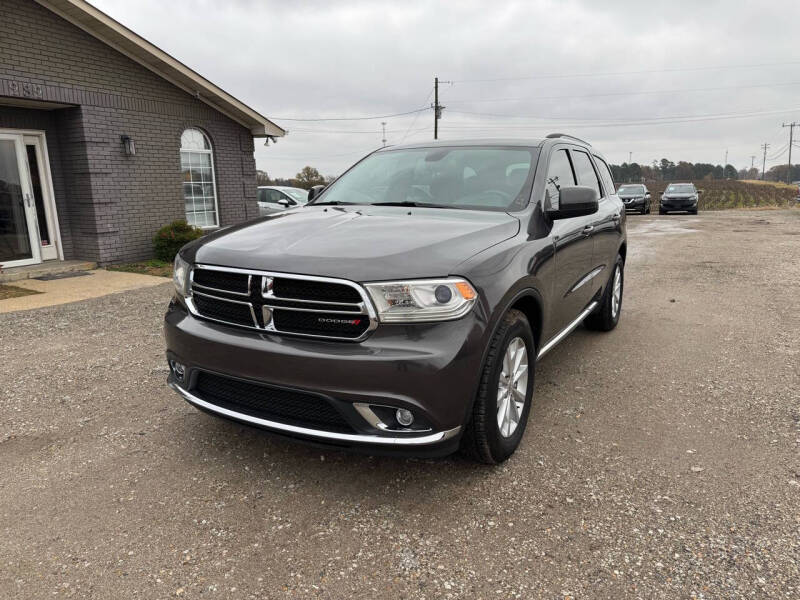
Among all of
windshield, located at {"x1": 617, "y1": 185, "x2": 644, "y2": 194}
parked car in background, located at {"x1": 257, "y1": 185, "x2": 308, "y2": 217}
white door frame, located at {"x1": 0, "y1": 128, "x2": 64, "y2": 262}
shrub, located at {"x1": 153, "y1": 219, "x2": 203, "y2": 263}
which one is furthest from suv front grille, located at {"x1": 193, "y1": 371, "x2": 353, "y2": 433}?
windshield, located at {"x1": 617, "y1": 185, "x2": 644, "y2": 194}

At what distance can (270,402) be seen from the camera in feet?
8.71

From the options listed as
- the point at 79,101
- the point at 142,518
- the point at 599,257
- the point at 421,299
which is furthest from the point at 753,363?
the point at 79,101

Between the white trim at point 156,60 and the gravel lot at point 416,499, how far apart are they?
6.98 metres

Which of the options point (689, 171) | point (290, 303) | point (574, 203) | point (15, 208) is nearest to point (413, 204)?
point (574, 203)

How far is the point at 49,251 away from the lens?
9.78m

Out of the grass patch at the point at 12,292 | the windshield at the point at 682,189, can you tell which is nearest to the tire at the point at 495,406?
the grass patch at the point at 12,292

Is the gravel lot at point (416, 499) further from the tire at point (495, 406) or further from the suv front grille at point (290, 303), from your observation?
the suv front grille at point (290, 303)

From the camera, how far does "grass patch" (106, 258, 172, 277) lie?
31.5 ft

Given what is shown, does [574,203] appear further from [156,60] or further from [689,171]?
[689,171]

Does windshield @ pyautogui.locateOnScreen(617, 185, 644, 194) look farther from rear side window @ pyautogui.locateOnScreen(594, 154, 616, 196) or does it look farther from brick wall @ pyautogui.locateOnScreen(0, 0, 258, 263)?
rear side window @ pyautogui.locateOnScreen(594, 154, 616, 196)

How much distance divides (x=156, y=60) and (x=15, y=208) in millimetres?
3581

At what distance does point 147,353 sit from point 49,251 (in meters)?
6.27

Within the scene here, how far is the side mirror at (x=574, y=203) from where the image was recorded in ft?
11.0

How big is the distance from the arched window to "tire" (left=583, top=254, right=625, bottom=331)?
891 cm
